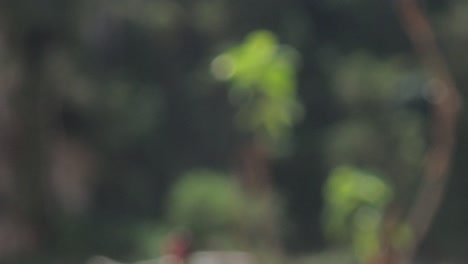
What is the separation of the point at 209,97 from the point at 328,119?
0.29 meters

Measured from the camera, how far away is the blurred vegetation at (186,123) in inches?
65.9

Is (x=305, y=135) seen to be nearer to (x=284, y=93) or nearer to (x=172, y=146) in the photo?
(x=172, y=146)

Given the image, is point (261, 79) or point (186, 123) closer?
point (261, 79)

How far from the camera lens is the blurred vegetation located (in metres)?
1.67

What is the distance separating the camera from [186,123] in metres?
2.08

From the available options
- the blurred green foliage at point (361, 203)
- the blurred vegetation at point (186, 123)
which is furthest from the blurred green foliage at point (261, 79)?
the blurred vegetation at point (186, 123)

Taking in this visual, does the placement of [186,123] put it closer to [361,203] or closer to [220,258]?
[220,258]

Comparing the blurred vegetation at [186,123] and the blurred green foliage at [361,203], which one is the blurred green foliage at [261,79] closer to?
the blurred green foliage at [361,203]

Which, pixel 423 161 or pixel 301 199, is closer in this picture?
pixel 423 161

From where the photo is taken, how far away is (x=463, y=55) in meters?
1.69

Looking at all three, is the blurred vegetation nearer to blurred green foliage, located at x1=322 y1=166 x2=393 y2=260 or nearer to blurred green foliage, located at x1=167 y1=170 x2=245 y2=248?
blurred green foliage, located at x1=167 y1=170 x2=245 y2=248

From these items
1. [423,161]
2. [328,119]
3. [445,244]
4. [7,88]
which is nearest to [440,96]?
[423,161]

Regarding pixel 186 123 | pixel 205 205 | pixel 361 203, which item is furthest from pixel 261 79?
pixel 186 123

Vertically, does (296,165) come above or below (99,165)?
below
